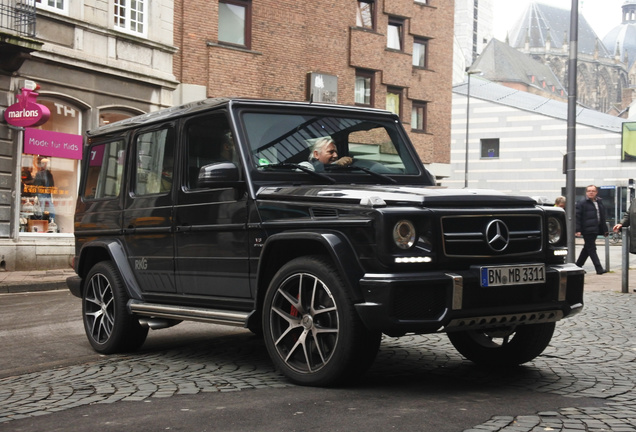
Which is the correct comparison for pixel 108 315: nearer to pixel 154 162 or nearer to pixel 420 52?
pixel 154 162

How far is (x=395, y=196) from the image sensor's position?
217 inches

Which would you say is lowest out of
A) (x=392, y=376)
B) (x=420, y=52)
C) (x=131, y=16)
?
(x=392, y=376)

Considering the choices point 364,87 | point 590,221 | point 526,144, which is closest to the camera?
point 590,221

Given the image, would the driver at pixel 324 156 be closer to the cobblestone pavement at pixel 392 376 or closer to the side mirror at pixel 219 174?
the side mirror at pixel 219 174

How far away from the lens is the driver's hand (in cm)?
672

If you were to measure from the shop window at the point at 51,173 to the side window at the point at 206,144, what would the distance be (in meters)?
14.1

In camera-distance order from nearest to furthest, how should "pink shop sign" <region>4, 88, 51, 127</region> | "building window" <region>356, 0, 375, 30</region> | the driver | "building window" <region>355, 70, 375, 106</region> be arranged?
the driver → "pink shop sign" <region>4, 88, 51, 127</region> → "building window" <region>355, 70, 375, 106</region> → "building window" <region>356, 0, 375, 30</region>

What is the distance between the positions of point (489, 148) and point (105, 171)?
63551 mm

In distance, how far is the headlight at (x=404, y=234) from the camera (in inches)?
208

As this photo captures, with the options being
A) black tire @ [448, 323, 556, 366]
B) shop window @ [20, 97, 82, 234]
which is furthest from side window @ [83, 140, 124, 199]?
shop window @ [20, 97, 82, 234]

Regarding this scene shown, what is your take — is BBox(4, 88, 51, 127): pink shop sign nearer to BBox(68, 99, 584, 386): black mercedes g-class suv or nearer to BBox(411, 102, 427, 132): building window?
BBox(68, 99, 584, 386): black mercedes g-class suv

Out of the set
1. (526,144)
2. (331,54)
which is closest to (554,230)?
(331,54)

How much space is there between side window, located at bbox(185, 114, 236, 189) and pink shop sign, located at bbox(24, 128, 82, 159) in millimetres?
13944

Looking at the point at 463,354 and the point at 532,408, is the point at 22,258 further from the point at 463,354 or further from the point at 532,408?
the point at 532,408
